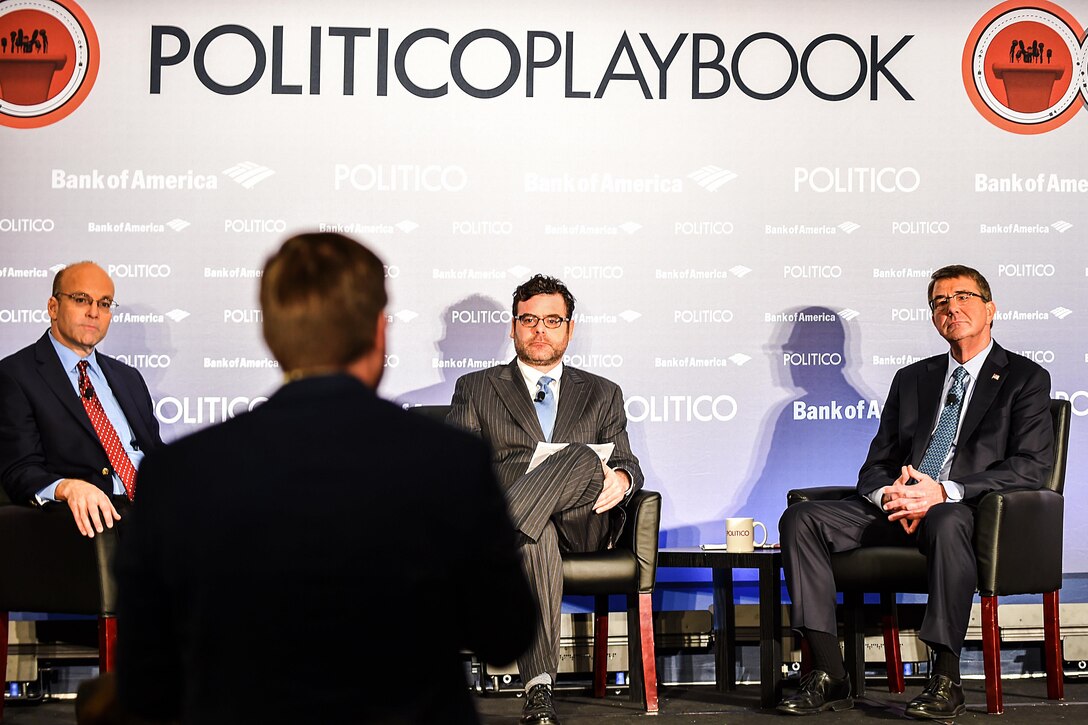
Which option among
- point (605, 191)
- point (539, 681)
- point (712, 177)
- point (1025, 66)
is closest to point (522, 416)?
point (539, 681)

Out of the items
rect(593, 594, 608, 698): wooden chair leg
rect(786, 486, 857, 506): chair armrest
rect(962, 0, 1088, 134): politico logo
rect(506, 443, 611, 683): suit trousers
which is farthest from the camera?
rect(962, 0, 1088, 134): politico logo

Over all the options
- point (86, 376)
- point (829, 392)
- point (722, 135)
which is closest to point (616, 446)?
point (829, 392)

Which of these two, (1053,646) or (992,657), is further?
(1053,646)

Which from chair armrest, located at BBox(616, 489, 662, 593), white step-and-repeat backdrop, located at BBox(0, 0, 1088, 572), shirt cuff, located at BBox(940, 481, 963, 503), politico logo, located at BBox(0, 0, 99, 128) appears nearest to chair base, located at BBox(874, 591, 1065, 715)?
shirt cuff, located at BBox(940, 481, 963, 503)

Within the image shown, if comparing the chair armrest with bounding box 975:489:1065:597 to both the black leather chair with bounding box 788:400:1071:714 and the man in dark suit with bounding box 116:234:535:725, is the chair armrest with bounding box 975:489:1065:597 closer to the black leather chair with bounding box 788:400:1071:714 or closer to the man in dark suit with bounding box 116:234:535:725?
the black leather chair with bounding box 788:400:1071:714

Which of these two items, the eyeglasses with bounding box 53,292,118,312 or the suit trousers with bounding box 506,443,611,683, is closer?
the suit trousers with bounding box 506,443,611,683

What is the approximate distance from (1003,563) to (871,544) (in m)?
0.42

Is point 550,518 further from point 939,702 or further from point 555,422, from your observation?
point 939,702

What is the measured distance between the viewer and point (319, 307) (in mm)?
1235

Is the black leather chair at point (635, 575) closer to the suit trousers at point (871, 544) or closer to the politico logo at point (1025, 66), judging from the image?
the suit trousers at point (871, 544)

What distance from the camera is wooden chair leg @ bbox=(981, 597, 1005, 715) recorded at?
3672 millimetres

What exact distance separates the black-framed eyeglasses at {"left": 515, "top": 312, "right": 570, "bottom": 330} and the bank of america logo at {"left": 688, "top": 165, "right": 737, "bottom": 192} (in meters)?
0.99

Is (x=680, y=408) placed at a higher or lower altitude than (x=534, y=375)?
lower

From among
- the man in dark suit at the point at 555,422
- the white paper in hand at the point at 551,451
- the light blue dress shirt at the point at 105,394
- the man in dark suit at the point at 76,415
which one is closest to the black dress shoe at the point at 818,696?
the man in dark suit at the point at 555,422
